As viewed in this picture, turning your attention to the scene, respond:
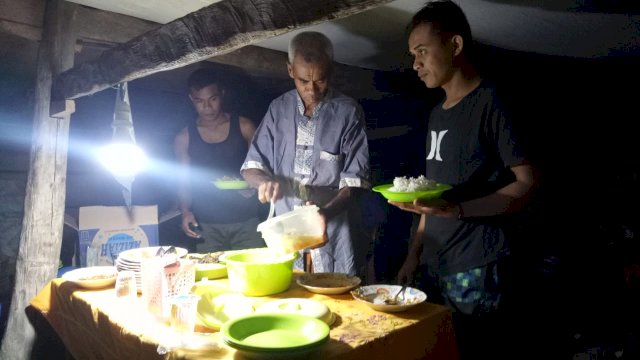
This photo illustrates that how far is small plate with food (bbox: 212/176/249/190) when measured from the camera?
445cm

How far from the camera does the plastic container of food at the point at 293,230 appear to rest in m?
2.10

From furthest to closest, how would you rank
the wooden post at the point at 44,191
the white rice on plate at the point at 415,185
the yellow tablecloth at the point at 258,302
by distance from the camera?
the wooden post at the point at 44,191, the white rice on plate at the point at 415,185, the yellow tablecloth at the point at 258,302

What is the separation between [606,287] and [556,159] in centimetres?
141

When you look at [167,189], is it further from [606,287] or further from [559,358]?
[606,287]

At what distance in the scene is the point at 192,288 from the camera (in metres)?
2.00

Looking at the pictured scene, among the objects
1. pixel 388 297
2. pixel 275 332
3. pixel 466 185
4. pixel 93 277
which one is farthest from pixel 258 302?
pixel 466 185

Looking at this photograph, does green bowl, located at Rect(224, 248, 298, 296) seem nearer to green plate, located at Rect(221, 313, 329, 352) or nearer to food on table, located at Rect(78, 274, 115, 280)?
green plate, located at Rect(221, 313, 329, 352)

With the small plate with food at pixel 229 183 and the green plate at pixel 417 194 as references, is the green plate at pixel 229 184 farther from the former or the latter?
the green plate at pixel 417 194

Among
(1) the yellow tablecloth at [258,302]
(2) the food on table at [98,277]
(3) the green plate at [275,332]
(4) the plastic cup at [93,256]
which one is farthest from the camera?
(4) the plastic cup at [93,256]

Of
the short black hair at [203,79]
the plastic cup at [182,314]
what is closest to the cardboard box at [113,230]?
the short black hair at [203,79]

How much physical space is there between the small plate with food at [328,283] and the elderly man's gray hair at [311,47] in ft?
5.26

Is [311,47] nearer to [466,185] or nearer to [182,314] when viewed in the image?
[466,185]

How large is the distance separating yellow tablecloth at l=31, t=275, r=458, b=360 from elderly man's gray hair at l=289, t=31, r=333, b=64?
1.68 m

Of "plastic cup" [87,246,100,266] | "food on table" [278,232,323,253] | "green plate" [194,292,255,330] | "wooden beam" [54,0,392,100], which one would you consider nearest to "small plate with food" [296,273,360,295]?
"food on table" [278,232,323,253]
